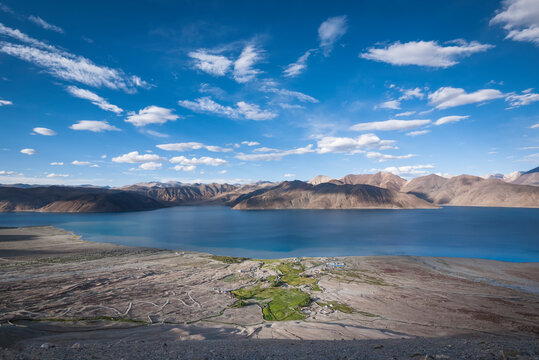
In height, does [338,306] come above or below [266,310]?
below

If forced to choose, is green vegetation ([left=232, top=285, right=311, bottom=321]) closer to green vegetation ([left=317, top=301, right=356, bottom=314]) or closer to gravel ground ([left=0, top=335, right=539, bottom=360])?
green vegetation ([left=317, top=301, right=356, bottom=314])

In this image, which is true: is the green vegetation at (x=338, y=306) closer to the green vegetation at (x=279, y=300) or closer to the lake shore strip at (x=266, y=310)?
the lake shore strip at (x=266, y=310)

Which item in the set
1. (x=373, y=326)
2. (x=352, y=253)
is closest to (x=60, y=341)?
(x=373, y=326)

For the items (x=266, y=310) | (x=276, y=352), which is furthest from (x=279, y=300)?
(x=276, y=352)

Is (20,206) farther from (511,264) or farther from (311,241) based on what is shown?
(511,264)

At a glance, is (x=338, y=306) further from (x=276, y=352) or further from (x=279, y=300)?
(x=276, y=352)

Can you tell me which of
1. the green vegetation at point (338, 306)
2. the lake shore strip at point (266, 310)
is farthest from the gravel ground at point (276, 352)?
the green vegetation at point (338, 306)

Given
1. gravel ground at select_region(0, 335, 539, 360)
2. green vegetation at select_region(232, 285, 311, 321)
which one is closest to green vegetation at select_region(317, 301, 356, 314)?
green vegetation at select_region(232, 285, 311, 321)
